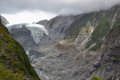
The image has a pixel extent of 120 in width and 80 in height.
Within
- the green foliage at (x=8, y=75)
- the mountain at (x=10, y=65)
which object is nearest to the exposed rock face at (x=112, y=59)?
the mountain at (x=10, y=65)

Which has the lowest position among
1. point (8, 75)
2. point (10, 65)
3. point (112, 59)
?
point (112, 59)

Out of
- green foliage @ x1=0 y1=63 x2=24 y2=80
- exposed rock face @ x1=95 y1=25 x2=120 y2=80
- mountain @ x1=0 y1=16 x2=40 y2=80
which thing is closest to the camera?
green foliage @ x1=0 y1=63 x2=24 y2=80

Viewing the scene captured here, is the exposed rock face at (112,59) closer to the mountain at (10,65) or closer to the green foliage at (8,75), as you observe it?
the mountain at (10,65)

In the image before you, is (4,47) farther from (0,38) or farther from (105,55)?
(105,55)

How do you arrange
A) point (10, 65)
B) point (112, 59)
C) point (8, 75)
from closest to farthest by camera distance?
point (8, 75) < point (10, 65) < point (112, 59)

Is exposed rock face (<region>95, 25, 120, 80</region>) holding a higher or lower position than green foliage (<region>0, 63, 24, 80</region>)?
lower

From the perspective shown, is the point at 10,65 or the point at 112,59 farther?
the point at 112,59

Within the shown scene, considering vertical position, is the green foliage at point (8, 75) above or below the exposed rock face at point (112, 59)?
above

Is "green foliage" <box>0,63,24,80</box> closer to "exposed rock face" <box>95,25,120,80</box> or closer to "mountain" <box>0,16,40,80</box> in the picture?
"mountain" <box>0,16,40,80</box>

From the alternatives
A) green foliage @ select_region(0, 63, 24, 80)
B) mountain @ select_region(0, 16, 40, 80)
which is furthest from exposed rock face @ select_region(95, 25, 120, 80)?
green foliage @ select_region(0, 63, 24, 80)

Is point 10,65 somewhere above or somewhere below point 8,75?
above

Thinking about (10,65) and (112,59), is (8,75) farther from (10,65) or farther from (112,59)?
Result: (112,59)

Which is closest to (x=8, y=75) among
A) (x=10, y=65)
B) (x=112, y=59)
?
(x=10, y=65)
